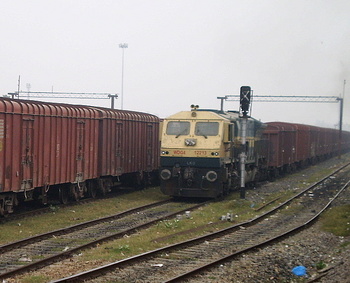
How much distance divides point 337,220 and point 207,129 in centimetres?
639

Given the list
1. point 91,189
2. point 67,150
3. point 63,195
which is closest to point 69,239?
point 67,150

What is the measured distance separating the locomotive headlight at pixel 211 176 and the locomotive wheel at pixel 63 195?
522cm

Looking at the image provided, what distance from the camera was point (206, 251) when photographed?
1203 cm

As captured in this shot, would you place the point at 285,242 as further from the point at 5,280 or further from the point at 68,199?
the point at 68,199

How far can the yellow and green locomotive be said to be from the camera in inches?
800

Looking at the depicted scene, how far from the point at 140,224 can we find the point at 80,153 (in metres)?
5.16

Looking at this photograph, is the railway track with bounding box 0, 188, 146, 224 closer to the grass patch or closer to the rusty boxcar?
the grass patch

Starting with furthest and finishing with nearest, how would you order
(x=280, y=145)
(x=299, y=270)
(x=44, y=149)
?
(x=280, y=145) < (x=44, y=149) < (x=299, y=270)

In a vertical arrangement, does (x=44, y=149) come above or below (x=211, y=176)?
above

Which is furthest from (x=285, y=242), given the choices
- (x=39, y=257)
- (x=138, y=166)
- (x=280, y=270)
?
(x=138, y=166)

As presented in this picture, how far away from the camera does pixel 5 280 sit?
9094 millimetres

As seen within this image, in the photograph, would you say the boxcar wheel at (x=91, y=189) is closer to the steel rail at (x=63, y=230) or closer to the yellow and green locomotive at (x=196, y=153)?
the yellow and green locomotive at (x=196, y=153)

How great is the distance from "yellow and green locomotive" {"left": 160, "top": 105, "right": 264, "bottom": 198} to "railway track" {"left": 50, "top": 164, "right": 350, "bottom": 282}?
109 inches

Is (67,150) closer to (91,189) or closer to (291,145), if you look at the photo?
(91,189)
